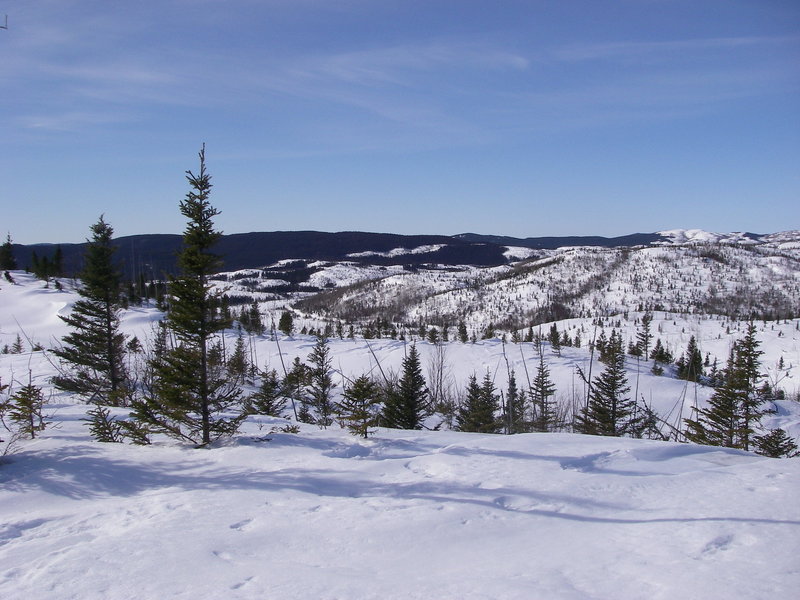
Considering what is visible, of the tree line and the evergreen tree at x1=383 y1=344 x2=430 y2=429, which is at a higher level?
the tree line

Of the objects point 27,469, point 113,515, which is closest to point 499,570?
point 113,515

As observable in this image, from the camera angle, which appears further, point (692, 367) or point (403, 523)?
point (692, 367)

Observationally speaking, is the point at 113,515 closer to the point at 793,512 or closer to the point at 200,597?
the point at 200,597

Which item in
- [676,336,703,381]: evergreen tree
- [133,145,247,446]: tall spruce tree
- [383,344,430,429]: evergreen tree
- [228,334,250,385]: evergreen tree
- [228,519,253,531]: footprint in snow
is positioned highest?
[133,145,247,446]: tall spruce tree

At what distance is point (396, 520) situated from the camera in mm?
6590

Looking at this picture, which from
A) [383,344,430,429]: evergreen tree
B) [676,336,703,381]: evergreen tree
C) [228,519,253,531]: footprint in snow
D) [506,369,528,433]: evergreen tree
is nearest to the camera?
[228,519,253,531]: footprint in snow

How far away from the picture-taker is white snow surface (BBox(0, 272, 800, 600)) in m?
4.73

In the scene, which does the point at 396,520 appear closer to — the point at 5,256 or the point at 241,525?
the point at 241,525

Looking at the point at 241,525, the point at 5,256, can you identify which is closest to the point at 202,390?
the point at 241,525

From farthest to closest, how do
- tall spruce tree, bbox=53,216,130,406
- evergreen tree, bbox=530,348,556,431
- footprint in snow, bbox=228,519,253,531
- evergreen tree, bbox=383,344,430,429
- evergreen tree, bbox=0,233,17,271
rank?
evergreen tree, bbox=0,233,17,271
evergreen tree, bbox=530,348,556,431
evergreen tree, bbox=383,344,430,429
tall spruce tree, bbox=53,216,130,406
footprint in snow, bbox=228,519,253,531

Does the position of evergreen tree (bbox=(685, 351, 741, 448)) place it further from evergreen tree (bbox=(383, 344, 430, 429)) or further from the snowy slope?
evergreen tree (bbox=(383, 344, 430, 429))

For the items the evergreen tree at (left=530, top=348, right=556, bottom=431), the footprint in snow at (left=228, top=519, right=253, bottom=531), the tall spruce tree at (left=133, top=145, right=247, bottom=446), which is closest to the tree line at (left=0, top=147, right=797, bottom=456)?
the tall spruce tree at (left=133, top=145, right=247, bottom=446)

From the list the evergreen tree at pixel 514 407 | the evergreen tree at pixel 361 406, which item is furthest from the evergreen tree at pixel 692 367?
the evergreen tree at pixel 361 406

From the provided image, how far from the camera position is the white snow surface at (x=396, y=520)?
15.5 feet
